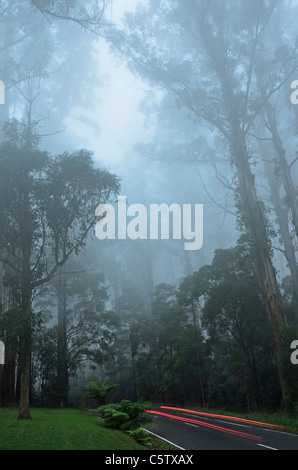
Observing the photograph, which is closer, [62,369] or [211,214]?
[62,369]

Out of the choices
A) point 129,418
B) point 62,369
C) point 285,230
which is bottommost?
point 62,369

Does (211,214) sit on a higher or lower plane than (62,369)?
higher

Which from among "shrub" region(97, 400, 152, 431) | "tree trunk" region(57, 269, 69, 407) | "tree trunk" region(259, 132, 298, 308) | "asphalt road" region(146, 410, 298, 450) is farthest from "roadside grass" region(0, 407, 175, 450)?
"tree trunk" region(259, 132, 298, 308)

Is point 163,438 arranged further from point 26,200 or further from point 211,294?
point 211,294

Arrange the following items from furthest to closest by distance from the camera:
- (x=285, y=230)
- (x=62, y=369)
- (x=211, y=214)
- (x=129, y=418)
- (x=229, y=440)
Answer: (x=211, y=214) → (x=285, y=230) → (x=62, y=369) → (x=129, y=418) → (x=229, y=440)

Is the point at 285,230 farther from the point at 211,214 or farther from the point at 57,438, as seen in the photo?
the point at 57,438

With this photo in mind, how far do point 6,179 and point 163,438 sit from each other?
35.7 feet

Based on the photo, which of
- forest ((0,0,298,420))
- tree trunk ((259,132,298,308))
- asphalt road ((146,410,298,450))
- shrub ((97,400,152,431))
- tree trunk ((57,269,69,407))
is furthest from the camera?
tree trunk ((57,269,69,407))

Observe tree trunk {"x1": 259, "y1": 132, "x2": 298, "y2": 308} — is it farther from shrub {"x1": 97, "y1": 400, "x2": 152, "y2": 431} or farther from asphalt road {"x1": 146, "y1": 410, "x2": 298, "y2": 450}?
shrub {"x1": 97, "y1": 400, "x2": 152, "y2": 431}

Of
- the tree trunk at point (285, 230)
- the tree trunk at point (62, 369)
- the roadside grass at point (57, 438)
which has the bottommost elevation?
the tree trunk at point (62, 369)

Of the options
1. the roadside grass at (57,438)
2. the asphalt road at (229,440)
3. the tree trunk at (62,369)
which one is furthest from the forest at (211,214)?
the asphalt road at (229,440)

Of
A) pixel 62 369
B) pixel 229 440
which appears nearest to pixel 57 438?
pixel 229 440

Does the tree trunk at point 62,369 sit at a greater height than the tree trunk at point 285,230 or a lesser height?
lesser

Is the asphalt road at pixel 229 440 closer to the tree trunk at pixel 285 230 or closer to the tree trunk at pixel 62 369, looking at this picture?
the tree trunk at pixel 285 230
